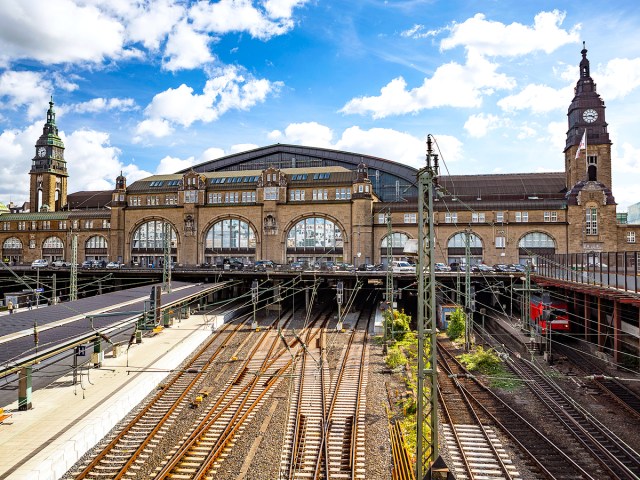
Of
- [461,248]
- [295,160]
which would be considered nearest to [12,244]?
[295,160]

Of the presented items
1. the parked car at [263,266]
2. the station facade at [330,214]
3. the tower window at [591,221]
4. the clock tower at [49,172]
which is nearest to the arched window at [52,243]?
the station facade at [330,214]

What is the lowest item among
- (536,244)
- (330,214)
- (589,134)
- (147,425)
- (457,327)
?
(147,425)

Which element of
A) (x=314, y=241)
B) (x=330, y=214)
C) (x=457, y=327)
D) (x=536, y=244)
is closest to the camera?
(x=457, y=327)

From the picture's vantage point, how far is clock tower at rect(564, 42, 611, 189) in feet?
190

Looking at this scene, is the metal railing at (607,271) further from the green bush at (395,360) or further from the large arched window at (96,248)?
the large arched window at (96,248)

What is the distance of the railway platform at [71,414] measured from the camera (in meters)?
14.6

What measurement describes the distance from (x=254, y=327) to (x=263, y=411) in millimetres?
18604

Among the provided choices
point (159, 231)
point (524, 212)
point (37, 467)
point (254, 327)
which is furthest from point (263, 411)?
point (159, 231)

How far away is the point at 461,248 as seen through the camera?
59.0 m

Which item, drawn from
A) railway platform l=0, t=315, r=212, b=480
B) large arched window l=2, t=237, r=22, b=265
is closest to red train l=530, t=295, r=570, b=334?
railway platform l=0, t=315, r=212, b=480

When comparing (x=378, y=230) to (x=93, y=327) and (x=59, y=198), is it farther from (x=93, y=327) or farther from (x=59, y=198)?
(x=59, y=198)

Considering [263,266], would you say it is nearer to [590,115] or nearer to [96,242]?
[96,242]

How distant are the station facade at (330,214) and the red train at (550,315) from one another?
15343 mm

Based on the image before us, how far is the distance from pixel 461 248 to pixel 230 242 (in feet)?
106
